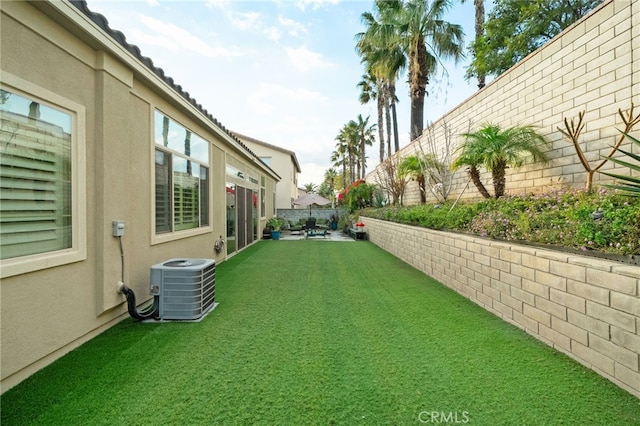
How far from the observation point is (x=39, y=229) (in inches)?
106

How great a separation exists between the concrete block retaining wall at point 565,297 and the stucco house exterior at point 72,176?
16.1 ft

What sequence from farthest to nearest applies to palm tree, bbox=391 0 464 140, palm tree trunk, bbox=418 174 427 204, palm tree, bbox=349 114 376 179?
palm tree, bbox=349 114 376 179 → palm tree, bbox=391 0 464 140 → palm tree trunk, bbox=418 174 427 204

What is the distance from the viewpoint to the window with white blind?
4844mm

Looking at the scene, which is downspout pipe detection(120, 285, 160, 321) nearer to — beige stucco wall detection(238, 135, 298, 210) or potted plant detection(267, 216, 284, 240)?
potted plant detection(267, 216, 284, 240)

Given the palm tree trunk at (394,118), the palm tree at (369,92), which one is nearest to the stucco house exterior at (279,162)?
the palm tree at (369,92)

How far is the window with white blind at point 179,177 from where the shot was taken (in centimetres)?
484

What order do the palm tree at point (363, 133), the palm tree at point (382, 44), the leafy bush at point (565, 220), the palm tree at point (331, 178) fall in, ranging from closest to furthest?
the leafy bush at point (565, 220) < the palm tree at point (382, 44) < the palm tree at point (363, 133) < the palm tree at point (331, 178)

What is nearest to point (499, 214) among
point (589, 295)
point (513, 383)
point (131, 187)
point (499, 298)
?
point (499, 298)

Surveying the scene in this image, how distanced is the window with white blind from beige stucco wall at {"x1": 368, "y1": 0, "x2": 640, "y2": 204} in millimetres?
6446

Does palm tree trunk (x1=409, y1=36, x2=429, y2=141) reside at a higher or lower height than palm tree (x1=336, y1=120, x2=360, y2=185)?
lower

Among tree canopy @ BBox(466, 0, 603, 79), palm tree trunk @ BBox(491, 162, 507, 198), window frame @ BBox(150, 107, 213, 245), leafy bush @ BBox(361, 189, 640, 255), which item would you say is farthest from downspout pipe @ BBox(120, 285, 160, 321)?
tree canopy @ BBox(466, 0, 603, 79)

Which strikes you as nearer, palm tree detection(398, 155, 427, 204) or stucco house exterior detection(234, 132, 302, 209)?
palm tree detection(398, 155, 427, 204)

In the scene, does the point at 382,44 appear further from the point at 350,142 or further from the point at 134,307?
the point at 350,142

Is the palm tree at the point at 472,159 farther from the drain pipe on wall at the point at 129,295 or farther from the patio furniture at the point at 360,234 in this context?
the patio furniture at the point at 360,234
